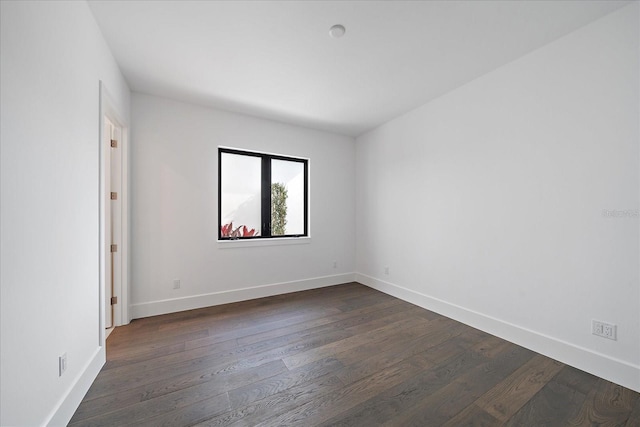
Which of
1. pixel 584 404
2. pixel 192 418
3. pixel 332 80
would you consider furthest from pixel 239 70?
pixel 584 404

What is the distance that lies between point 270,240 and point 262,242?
0.42ft

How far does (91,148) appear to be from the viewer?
183cm

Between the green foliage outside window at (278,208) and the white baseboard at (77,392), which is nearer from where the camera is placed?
the white baseboard at (77,392)

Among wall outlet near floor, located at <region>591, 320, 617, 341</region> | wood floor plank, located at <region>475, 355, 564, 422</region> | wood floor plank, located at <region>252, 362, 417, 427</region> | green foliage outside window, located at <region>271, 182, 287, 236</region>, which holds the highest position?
green foliage outside window, located at <region>271, 182, 287, 236</region>

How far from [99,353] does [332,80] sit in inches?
126

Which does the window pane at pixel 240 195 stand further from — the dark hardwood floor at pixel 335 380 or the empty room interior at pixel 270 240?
the dark hardwood floor at pixel 335 380

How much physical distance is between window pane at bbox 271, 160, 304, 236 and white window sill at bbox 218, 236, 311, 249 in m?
0.18

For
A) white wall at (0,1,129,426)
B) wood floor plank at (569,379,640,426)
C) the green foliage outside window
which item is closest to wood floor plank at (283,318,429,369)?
wood floor plank at (569,379,640,426)

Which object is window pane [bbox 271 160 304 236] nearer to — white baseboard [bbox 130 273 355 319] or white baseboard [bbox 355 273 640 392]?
white baseboard [bbox 130 273 355 319]

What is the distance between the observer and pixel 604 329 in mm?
1896

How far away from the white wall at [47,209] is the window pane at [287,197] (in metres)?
2.33

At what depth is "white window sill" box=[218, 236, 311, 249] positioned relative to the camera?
137 inches

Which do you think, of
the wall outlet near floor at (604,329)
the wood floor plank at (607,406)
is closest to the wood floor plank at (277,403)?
the wood floor plank at (607,406)

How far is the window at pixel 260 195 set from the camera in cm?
365
